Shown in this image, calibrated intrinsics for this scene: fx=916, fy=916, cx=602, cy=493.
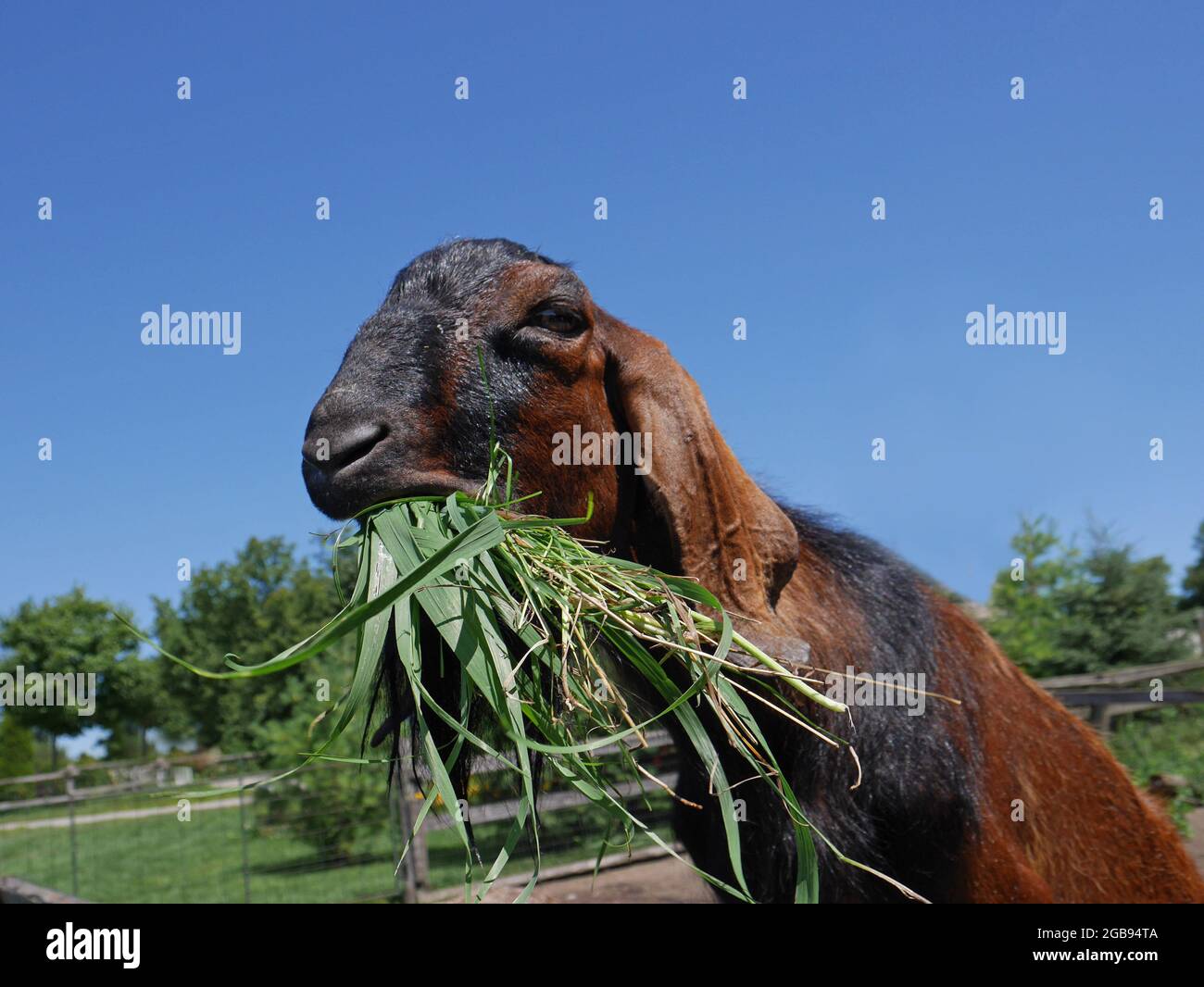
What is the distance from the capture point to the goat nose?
2268mm

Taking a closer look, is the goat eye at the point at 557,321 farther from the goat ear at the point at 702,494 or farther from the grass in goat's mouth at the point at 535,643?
the grass in goat's mouth at the point at 535,643

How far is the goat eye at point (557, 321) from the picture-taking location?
2674mm

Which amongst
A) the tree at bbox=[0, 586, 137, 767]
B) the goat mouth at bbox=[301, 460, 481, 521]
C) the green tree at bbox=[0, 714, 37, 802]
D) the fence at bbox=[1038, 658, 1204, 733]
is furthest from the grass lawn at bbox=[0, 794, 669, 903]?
the tree at bbox=[0, 586, 137, 767]

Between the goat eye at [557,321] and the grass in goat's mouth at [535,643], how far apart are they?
19.8 inches

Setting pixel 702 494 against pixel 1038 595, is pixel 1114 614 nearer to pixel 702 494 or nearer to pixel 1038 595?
pixel 1038 595

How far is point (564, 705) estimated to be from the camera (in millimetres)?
2289

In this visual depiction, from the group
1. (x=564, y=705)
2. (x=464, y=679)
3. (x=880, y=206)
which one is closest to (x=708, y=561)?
(x=564, y=705)

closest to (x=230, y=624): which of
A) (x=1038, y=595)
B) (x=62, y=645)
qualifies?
(x=62, y=645)

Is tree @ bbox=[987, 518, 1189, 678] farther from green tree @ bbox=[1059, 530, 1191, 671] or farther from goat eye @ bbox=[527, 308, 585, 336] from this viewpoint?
goat eye @ bbox=[527, 308, 585, 336]

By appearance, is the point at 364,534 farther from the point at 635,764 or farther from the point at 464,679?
the point at 635,764

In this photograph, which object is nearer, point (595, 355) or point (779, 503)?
point (595, 355)

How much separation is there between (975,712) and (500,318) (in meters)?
1.96
